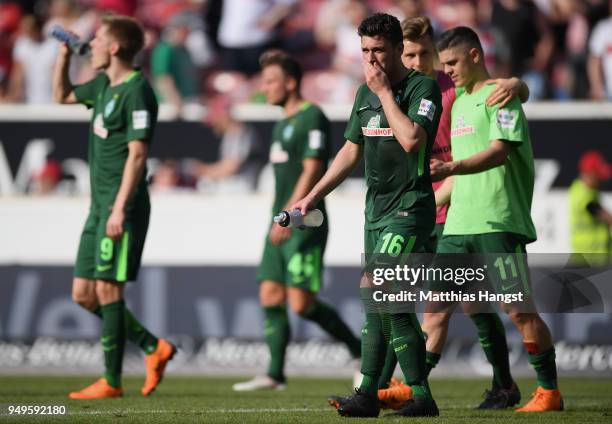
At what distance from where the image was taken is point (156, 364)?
8891 mm

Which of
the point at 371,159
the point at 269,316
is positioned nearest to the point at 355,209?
the point at 269,316

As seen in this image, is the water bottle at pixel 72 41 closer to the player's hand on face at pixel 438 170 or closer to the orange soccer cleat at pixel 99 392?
the orange soccer cleat at pixel 99 392

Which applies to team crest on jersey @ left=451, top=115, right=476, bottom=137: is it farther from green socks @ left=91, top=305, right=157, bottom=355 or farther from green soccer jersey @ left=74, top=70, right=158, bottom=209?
green socks @ left=91, top=305, right=157, bottom=355

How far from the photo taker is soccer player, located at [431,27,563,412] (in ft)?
24.7

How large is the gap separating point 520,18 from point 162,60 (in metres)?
4.50

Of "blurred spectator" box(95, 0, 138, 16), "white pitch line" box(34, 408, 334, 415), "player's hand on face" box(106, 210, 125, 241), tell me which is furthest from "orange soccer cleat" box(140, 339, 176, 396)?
"blurred spectator" box(95, 0, 138, 16)

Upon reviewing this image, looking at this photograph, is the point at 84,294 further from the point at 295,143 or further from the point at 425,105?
the point at 425,105

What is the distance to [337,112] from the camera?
530 inches

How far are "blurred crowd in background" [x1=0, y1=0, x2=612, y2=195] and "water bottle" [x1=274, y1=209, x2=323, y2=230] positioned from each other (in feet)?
23.8

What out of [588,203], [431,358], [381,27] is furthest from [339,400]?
[588,203]

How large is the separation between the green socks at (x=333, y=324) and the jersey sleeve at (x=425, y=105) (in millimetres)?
3945

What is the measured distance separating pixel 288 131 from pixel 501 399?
340 cm

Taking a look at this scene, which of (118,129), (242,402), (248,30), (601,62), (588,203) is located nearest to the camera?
(242,402)

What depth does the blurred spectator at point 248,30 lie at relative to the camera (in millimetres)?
15336
